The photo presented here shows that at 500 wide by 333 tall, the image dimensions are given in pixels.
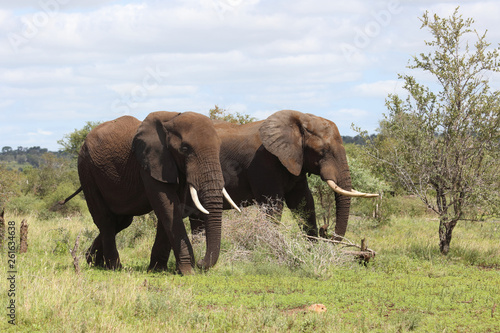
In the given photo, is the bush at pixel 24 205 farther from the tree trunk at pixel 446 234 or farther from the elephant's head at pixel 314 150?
the tree trunk at pixel 446 234

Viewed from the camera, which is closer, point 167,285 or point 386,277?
point 167,285

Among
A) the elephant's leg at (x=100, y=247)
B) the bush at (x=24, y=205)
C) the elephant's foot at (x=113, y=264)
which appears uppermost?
the bush at (x=24, y=205)

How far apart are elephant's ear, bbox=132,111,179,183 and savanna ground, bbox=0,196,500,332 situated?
1772 millimetres

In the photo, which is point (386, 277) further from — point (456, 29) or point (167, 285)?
point (456, 29)

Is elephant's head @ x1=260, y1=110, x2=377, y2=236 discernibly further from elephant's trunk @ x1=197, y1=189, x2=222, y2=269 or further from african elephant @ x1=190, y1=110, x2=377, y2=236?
elephant's trunk @ x1=197, y1=189, x2=222, y2=269

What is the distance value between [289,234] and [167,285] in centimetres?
322

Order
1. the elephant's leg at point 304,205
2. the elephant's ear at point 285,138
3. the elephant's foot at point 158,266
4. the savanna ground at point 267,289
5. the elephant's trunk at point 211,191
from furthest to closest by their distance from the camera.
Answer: the elephant's leg at point 304,205
the elephant's ear at point 285,138
the elephant's foot at point 158,266
the elephant's trunk at point 211,191
the savanna ground at point 267,289

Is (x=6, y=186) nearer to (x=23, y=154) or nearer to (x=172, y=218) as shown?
(x=172, y=218)

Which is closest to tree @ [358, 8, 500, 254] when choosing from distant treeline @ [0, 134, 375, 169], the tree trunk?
the tree trunk

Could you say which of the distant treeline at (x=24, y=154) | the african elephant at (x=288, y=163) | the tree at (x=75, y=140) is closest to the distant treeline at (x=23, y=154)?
the distant treeline at (x=24, y=154)

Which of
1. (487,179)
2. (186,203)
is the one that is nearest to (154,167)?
(186,203)

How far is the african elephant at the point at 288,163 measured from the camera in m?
14.4

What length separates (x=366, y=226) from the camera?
20.3 m

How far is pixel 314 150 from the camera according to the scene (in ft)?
47.9
